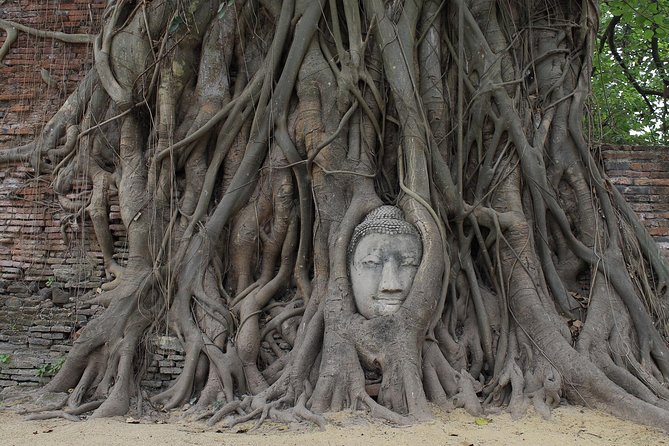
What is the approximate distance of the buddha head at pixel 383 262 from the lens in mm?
Answer: 3793

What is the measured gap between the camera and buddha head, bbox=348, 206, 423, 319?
3.79m

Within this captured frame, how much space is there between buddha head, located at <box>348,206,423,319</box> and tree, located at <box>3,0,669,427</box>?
0.04 meters

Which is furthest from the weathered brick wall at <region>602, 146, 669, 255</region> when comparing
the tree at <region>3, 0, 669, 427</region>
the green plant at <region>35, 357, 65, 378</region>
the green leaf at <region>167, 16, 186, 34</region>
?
the green plant at <region>35, 357, 65, 378</region>

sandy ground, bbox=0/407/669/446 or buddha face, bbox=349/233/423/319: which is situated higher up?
buddha face, bbox=349/233/423/319

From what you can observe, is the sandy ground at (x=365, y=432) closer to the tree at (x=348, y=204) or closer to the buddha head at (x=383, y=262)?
the tree at (x=348, y=204)

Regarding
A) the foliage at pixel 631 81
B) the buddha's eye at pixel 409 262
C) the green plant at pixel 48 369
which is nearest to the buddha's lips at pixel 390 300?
the buddha's eye at pixel 409 262

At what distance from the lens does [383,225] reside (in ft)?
12.9

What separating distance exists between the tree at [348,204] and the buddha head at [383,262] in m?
0.04

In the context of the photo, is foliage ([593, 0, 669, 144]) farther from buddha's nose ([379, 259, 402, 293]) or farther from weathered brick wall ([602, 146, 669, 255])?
buddha's nose ([379, 259, 402, 293])

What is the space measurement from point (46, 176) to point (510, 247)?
3831mm

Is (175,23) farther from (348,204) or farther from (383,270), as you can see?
(383,270)

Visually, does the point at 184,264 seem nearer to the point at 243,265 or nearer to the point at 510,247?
the point at 243,265

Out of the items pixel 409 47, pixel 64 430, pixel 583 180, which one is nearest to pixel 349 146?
pixel 409 47

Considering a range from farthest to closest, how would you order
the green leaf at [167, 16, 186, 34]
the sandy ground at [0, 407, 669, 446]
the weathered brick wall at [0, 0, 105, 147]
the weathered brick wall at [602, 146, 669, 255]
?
the weathered brick wall at [0, 0, 105, 147]
the weathered brick wall at [602, 146, 669, 255]
the green leaf at [167, 16, 186, 34]
the sandy ground at [0, 407, 669, 446]
